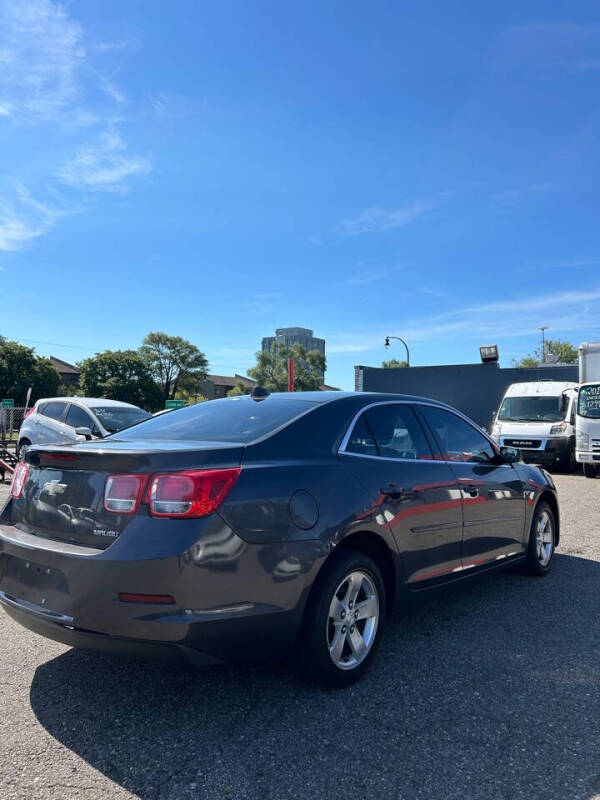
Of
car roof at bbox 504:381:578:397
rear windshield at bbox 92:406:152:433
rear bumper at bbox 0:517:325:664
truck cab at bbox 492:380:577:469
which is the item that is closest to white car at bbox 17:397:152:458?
rear windshield at bbox 92:406:152:433

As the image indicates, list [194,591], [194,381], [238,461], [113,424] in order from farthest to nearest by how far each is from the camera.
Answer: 1. [194,381]
2. [113,424]
3. [238,461]
4. [194,591]

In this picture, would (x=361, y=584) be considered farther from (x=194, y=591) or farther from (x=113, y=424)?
(x=113, y=424)

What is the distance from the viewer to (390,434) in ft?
13.1

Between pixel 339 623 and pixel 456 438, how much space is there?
6.49 ft

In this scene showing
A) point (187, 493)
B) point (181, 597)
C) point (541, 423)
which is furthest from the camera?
point (541, 423)

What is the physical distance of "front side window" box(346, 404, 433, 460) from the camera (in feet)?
12.1

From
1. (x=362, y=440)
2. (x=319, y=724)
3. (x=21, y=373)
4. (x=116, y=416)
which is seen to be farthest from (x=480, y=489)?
(x=21, y=373)

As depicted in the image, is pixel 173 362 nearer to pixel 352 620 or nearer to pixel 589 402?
pixel 589 402

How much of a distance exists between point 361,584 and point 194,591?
3.57ft

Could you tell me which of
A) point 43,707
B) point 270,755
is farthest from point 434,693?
point 43,707

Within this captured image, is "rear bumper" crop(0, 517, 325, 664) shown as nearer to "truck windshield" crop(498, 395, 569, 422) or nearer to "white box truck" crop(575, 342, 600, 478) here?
"white box truck" crop(575, 342, 600, 478)

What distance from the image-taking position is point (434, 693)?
3186mm

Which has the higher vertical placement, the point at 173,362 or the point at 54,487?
the point at 173,362

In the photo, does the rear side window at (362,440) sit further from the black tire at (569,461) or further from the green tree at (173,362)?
the green tree at (173,362)
